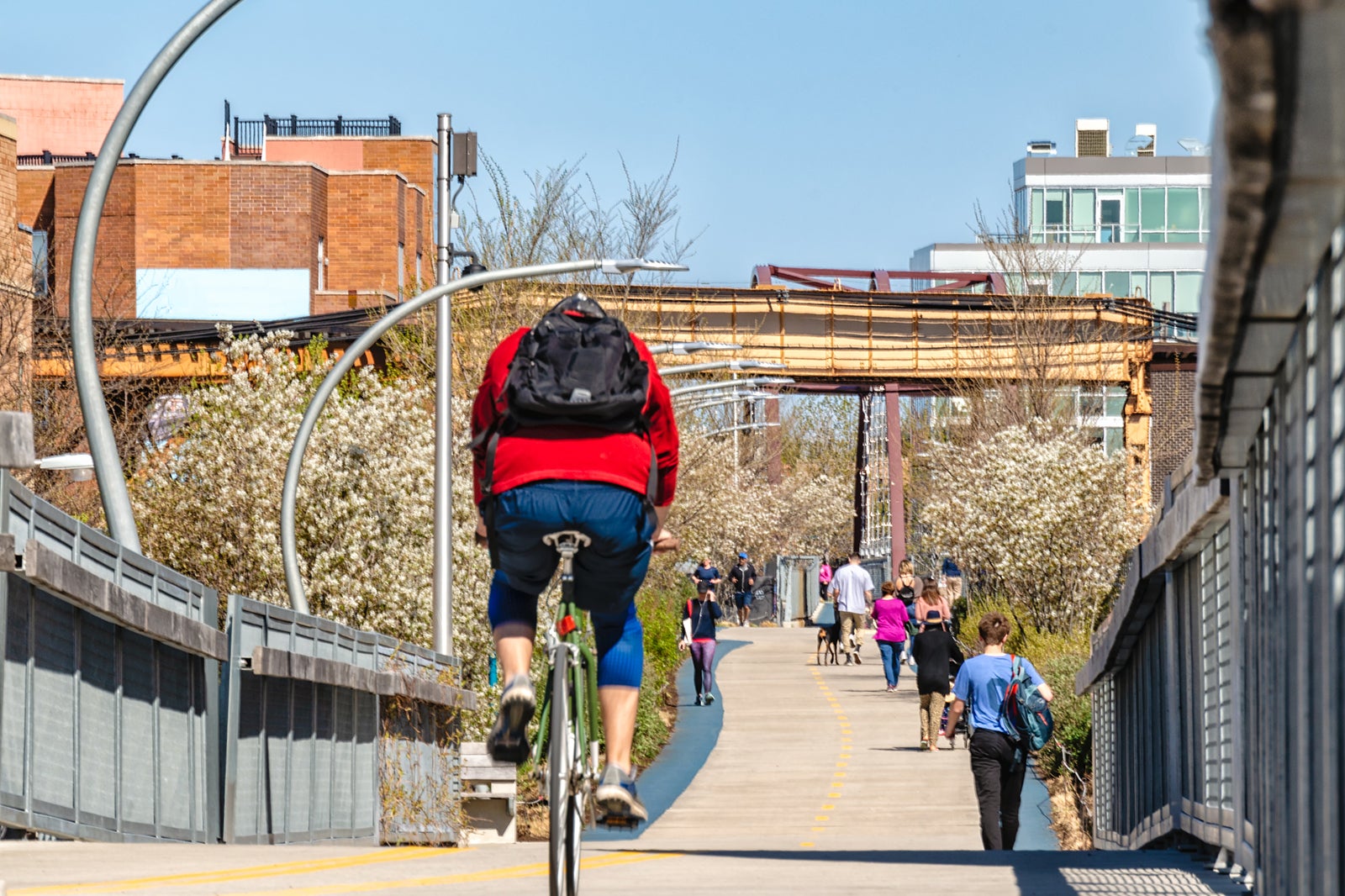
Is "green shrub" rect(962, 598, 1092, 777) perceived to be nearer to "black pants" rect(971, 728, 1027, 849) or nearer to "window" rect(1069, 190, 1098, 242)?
"black pants" rect(971, 728, 1027, 849)

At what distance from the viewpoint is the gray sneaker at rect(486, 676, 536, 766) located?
6.61 meters

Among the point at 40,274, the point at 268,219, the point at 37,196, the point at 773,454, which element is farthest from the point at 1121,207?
the point at 40,274

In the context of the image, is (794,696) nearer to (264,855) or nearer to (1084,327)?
(1084,327)

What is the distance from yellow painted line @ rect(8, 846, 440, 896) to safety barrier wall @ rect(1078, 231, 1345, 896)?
3.52 metres

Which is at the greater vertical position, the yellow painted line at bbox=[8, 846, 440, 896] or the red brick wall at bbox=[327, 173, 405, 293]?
the red brick wall at bbox=[327, 173, 405, 293]

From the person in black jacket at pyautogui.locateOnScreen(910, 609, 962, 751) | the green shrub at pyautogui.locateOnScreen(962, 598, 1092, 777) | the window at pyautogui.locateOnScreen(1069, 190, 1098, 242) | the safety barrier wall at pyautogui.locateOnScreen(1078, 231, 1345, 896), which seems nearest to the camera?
the safety barrier wall at pyautogui.locateOnScreen(1078, 231, 1345, 896)

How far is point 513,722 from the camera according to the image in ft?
21.9

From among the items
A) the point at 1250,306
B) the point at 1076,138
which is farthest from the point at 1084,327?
the point at 1076,138

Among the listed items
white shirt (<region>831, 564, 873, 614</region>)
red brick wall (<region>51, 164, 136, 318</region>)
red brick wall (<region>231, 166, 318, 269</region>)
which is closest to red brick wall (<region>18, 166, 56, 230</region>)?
red brick wall (<region>51, 164, 136, 318</region>)

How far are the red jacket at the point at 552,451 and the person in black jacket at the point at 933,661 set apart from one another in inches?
761

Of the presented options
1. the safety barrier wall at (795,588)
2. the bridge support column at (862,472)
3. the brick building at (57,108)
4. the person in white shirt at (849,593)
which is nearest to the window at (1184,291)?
the bridge support column at (862,472)

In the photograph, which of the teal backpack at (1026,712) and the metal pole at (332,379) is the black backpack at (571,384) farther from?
the metal pole at (332,379)

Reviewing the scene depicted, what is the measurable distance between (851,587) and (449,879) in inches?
1290

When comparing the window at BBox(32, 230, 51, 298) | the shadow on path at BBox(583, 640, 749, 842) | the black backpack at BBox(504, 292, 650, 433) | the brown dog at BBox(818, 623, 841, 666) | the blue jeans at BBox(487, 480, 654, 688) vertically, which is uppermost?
the window at BBox(32, 230, 51, 298)
